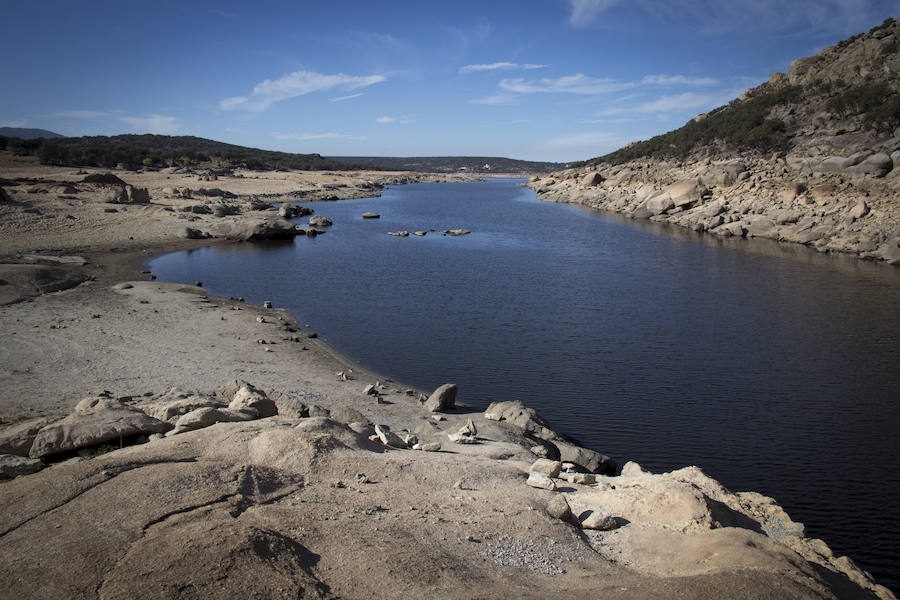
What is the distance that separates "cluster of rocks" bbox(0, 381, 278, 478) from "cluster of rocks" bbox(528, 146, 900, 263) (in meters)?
35.8

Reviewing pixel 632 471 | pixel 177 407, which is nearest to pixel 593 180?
pixel 632 471

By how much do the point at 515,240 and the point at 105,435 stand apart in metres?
37.4

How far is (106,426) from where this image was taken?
864cm

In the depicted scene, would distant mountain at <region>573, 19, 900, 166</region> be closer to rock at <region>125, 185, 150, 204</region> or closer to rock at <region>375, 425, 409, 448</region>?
rock at <region>375, 425, 409, 448</region>

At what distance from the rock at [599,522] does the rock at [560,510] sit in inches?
7.6

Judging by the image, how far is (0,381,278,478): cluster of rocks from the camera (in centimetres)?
806

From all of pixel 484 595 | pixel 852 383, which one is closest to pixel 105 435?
pixel 484 595

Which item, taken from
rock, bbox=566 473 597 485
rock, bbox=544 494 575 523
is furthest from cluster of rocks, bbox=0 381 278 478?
rock, bbox=566 473 597 485

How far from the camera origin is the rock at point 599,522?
24.5 ft

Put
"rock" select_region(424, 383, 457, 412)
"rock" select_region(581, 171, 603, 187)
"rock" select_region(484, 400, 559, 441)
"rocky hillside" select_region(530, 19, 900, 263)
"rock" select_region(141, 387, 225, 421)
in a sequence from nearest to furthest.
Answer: "rock" select_region(141, 387, 225, 421), "rock" select_region(484, 400, 559, 441), "rock" select_region(424, 383, 457, 412), "rocky hillside" select_region(530, 19, 900, 263), "rock" select_region(581, 171, 603, 187)

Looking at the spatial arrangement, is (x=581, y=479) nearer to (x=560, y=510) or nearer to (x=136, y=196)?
(x=560, y=510)

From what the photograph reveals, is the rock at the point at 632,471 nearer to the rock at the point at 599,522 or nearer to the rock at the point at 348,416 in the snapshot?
the rock at the point at 599,522

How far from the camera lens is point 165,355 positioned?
15.5m

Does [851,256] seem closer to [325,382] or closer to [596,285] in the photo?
[596,285]
